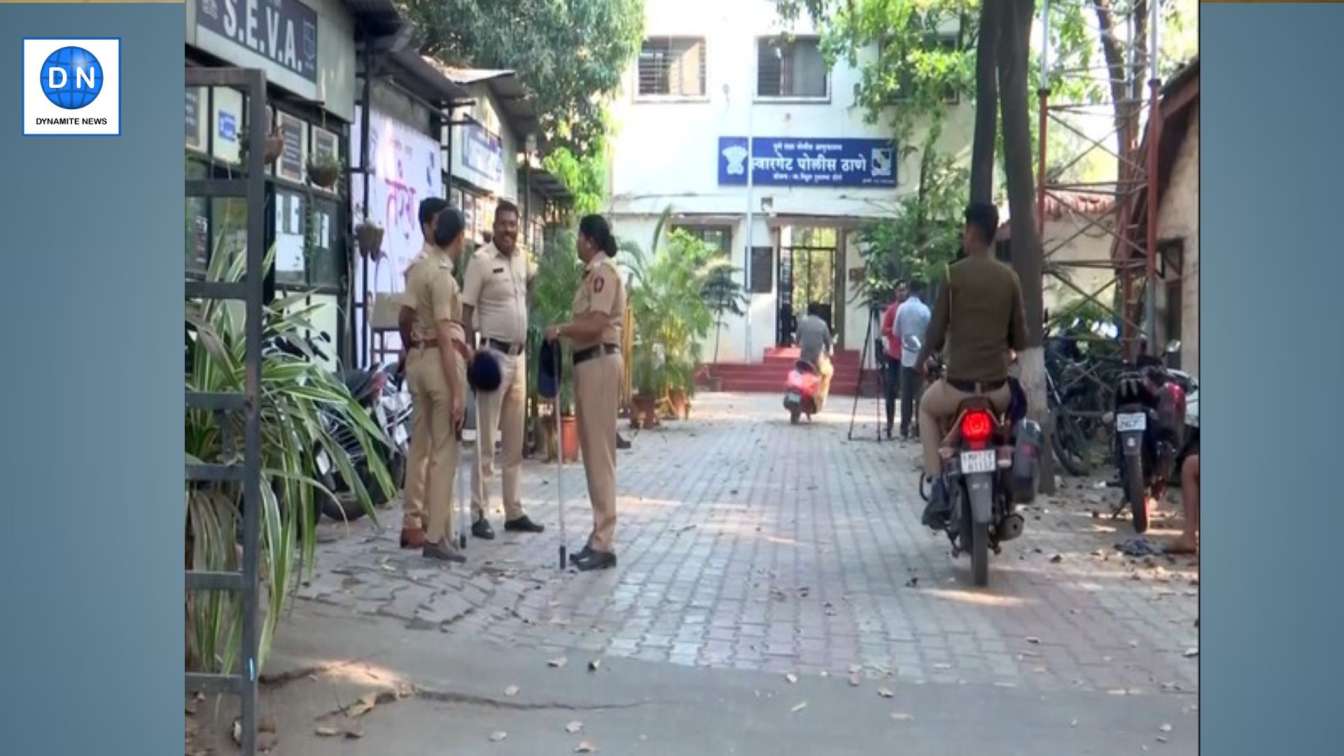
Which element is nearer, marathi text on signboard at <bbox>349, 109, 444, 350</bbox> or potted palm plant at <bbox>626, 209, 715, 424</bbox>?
marathi text on signboard at <bbox>349, 109, 444, 350</bbox>

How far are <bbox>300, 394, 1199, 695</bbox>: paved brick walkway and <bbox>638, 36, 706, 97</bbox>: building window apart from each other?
18.4 metres

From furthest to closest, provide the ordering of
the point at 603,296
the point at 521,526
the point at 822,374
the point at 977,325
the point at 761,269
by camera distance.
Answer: the point at 761,269 < the point at 822,374 < the point at 521,526 < the point at 603,296 < the point at 977,325

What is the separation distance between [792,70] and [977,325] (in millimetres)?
23698

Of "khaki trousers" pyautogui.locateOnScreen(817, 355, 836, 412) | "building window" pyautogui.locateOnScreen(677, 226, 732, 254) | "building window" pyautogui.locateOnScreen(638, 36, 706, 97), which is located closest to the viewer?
"khaki trousers" pyautogui.locateOnScreen(817, 355, 836, 412)

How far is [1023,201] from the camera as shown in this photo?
12.3m

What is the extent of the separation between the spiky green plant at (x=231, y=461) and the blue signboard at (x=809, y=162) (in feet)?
83.8

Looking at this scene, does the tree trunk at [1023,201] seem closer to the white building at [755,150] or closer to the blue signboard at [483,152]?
the blue signboard at [483,152]

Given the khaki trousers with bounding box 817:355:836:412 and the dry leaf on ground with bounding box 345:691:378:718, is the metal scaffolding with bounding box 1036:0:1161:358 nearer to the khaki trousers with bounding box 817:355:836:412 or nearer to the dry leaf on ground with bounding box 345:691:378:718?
the khaki trousers with bounding box 817:355:836:412

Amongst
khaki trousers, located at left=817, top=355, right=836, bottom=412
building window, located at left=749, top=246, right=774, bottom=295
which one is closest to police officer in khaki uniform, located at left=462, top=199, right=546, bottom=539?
khaki trousers, located at left=817, top=355, right=836, bottom=412

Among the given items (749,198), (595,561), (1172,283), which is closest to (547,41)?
(1172,283)

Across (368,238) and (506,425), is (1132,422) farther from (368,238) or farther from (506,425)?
(368,238)

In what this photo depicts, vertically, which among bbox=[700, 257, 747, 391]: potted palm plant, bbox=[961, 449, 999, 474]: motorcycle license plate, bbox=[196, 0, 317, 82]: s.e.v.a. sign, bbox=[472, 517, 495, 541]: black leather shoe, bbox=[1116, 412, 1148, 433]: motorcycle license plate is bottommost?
bbox=[472, 517, 495, 541]: black leather shoe

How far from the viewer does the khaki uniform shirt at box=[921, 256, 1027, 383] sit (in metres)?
8.47

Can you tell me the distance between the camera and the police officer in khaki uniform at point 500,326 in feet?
31.1
